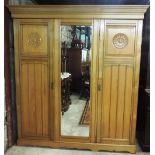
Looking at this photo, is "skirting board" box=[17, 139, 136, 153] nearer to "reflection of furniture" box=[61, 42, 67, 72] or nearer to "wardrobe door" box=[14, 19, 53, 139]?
"wardrobe door" box=[14, 19, 53, 139]

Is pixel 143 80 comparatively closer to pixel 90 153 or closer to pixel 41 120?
pixel 90 153

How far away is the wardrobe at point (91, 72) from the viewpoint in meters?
2.39

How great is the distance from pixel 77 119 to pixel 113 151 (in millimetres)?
643

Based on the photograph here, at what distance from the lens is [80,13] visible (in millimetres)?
2391

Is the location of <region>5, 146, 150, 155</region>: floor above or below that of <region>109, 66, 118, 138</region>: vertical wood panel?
below

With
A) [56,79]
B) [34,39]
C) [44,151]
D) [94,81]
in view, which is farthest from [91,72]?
[44,151]

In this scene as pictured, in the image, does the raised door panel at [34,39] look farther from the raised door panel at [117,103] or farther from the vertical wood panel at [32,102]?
the raised door panel at [117,103]

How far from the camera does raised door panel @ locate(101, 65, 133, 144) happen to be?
8.13 ft

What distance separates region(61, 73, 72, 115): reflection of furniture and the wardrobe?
0.22ft

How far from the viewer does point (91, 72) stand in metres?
2.52

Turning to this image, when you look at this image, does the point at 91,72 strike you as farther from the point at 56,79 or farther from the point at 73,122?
the point at 73,122

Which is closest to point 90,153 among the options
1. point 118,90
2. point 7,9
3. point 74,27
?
point 118,90

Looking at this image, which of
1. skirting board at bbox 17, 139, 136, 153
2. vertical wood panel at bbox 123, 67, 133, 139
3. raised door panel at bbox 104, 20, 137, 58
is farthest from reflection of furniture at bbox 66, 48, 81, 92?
skirting board at bbox 17, 139, 136, 153

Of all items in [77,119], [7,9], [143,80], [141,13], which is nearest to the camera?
[141,13]
